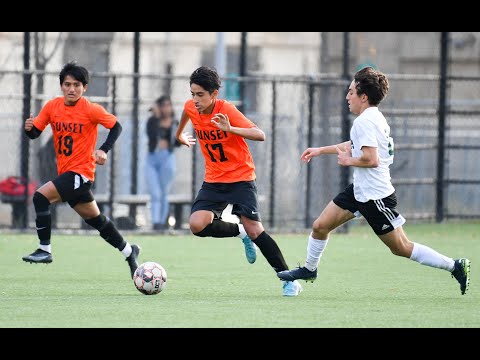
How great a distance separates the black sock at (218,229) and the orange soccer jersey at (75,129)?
1.91m

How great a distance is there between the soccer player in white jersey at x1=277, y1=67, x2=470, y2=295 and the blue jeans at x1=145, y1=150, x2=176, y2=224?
8017 millimetres

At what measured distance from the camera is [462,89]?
32.1 meters

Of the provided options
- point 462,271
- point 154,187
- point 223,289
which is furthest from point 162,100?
point 462,271

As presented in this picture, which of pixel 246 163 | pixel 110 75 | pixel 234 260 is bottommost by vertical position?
pixel 234 260

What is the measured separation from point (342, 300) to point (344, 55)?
9.25 metres

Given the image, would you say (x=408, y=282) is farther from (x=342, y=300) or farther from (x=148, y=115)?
(x=148, y=115)

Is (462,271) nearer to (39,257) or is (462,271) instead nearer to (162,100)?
(39,257)

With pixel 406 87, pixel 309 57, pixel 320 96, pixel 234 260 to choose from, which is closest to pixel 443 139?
pixel 320 96

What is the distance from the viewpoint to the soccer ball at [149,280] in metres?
9.77

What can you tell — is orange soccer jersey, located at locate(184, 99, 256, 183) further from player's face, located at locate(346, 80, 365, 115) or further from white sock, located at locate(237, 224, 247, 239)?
player's face, located at locate(346, 80, 365, 115)

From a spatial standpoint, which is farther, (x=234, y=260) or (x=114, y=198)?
(x=114, y=198)

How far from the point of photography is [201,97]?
1003 cm

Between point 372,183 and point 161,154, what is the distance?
8763 mm

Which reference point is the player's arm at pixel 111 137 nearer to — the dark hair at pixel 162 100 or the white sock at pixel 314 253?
the white sock at pixel 314 253
